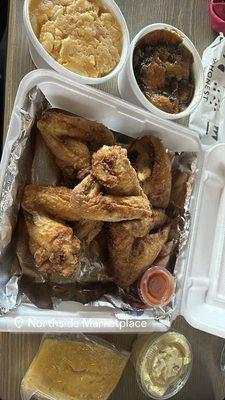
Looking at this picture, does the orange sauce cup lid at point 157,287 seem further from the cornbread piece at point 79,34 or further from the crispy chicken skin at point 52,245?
the cornbread piece at point 79,34

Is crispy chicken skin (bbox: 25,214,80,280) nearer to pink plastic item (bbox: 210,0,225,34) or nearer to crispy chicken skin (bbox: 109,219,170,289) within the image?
crispy chicken skin (bbox: 109,219,170,289)

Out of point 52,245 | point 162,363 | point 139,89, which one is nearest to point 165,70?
point 139,89

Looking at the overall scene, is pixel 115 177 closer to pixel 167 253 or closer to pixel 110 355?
pixel 167 253

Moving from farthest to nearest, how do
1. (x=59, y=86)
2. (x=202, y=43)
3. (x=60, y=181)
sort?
(x=202, y=43)
(x=60, y=181)
(x=59, y=86)

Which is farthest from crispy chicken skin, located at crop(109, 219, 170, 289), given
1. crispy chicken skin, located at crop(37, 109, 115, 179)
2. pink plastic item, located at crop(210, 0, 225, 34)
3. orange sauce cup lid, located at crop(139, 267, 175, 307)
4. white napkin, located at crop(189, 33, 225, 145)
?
pink plastic item, located at crop(210, 0, 225, 34)

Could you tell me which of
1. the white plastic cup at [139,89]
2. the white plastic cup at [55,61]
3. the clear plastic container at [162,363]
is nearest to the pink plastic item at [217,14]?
the white plastic cup at [139,89]

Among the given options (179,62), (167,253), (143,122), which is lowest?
(167,253)

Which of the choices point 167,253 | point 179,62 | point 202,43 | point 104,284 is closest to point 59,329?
point 104,284
